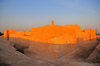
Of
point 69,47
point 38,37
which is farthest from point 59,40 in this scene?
point 38,37

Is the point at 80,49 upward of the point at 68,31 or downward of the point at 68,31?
downward

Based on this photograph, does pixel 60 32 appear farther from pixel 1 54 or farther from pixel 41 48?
pixel 1 54

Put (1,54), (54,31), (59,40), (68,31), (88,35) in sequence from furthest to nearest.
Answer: (88,35)
(68,31)
(54,31)
(59,40)
(1,54)

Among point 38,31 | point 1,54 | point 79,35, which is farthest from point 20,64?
point 79,35

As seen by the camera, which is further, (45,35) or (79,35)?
(79,35)

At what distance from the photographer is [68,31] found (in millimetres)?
12945

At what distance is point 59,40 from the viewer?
393 inches

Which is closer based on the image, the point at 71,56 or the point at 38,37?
the point at 71,56

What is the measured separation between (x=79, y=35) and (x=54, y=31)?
416 centimetres

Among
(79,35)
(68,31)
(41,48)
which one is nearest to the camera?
(41,48)

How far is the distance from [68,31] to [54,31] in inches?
82.4

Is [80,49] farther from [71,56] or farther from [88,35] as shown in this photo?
[88,35]

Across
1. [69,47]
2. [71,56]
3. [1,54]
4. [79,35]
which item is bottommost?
[71,56]

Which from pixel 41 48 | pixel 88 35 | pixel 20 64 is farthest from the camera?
pixel 88 35
